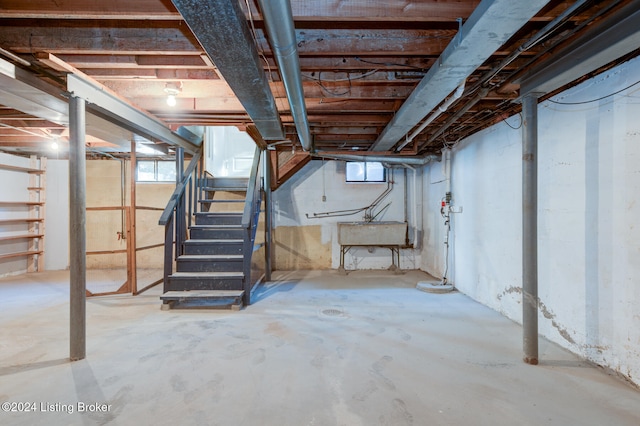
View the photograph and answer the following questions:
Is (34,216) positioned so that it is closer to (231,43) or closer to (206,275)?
(206,275)

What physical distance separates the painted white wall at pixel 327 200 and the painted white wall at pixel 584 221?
2.47 metres

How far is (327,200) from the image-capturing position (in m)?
5.73

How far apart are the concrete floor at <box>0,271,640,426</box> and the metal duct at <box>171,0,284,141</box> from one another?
209 cm

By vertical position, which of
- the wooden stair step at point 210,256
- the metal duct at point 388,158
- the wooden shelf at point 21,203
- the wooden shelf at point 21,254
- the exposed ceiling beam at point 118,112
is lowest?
the wooden shelf at point 21,254

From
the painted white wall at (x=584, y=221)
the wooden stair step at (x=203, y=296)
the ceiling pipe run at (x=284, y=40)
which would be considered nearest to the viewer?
the ceiling pipe run at (x=284, y=40)

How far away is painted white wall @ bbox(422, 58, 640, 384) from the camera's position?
1919mm

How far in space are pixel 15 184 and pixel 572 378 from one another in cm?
811

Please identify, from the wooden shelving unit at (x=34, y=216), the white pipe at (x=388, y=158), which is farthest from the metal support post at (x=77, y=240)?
the wooden shelving unit at (x=34, y=216)

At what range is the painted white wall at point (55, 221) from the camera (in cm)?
562

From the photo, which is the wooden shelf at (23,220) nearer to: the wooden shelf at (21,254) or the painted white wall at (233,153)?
the wooden shelf at (21,254)

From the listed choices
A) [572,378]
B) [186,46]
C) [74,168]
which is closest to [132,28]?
[186,46]

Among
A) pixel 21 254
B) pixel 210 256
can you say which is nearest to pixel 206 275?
pixel 210 256

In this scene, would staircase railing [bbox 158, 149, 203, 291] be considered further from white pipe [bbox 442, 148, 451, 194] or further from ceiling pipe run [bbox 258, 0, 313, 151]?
white pipe [bbox 442, 148, 451, 194]

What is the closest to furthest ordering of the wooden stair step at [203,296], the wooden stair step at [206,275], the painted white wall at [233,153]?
the wooden stair step at [203,296] < the wooden stair step at [206,275] < the painted white wall at [233,153]
